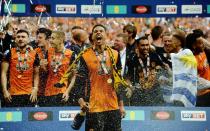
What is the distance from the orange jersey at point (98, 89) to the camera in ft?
19.6

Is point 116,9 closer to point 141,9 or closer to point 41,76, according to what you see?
point 141,9

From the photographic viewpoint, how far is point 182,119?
6051 millimetres

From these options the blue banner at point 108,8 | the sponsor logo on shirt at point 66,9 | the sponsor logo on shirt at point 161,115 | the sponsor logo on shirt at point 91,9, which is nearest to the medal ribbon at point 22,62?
the blue banner at point 108,8

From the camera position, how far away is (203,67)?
6102mm

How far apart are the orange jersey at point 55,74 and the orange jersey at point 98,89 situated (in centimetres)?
18

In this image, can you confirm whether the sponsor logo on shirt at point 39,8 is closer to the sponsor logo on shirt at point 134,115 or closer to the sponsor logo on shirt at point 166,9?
the sponsor logo on shirt at point 166,9

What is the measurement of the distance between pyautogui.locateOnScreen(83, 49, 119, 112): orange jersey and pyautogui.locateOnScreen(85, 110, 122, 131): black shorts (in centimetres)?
5

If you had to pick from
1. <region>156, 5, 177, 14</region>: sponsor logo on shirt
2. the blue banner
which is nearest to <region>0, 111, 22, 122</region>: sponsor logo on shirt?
the blue banner

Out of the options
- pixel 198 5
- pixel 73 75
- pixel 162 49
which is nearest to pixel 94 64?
pixel 73 75

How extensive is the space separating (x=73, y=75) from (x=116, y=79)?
1.29 feet

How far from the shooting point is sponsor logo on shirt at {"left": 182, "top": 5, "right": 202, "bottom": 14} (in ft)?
19.9

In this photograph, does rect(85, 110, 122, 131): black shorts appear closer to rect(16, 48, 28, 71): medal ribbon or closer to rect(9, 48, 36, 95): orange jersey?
rect(9, 48, 36, 95): orange jersey

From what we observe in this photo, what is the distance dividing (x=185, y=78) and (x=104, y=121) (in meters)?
0.84

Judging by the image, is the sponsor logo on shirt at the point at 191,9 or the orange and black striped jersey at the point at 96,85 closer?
the orange and black striped jersey at the point at 96,85
